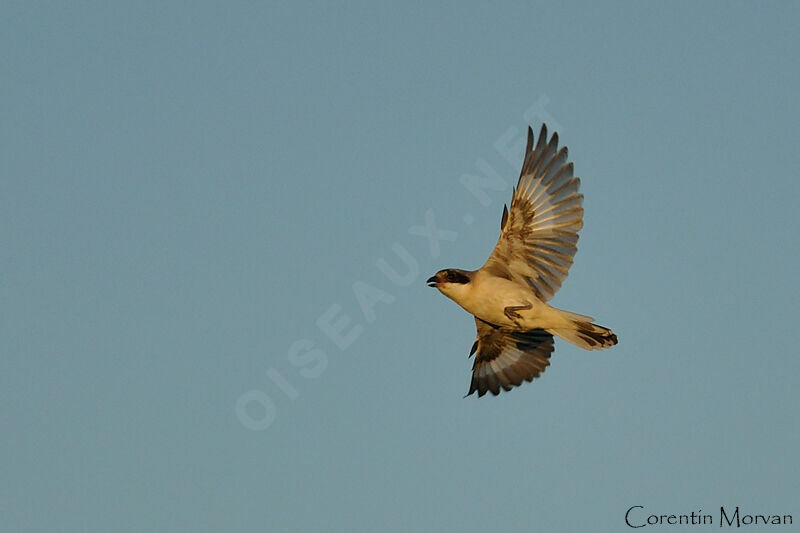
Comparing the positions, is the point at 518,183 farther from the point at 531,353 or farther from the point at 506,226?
the point at 531,353

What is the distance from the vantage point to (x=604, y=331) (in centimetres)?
1831

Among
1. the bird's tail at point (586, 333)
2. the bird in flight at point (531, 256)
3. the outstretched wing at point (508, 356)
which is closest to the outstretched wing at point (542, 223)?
the bird in flight at point (531, 256)

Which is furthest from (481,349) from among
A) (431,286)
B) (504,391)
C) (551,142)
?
(551,142)

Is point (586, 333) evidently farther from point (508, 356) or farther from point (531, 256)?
point (508, 356)

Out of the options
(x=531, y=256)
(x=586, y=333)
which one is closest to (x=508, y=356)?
(x=531, y=256)

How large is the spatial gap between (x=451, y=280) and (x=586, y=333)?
2231 mm

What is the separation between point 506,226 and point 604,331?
240cm

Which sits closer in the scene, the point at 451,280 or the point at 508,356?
the point at 451,280

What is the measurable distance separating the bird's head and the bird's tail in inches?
64.3

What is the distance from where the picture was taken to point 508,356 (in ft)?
70.1

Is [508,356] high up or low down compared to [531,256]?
down

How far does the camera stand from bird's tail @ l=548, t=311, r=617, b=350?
18359 mm

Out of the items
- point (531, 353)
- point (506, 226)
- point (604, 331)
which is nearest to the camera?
point (604, 331)

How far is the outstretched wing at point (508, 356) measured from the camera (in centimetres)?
2120
